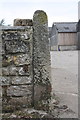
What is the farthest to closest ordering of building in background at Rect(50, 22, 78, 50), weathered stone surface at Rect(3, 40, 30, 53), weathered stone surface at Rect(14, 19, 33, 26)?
building in background at Rect(50, 22, 78, 50) < weathered stone surface at Rect(14, 19, 33, 26) < weathered stone surface at Rect(3, 40, 30, 53)

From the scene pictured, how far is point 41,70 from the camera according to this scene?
366cm

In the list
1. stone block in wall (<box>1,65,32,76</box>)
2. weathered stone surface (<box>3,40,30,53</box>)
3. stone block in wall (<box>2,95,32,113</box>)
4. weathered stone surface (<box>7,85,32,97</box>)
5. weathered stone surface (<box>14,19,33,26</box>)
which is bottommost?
stone block in wall (<box>2,95,32,113</box>)

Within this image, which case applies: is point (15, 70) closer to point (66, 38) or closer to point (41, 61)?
point (41, 61)

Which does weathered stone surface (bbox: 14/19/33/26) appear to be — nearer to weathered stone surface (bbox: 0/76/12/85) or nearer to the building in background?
weathered stone surface (bbox: 0/76/12/85)

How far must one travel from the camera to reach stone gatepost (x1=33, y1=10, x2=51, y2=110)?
3629mm

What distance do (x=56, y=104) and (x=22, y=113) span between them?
867mm

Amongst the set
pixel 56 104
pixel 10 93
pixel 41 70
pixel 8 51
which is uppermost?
pixel 8 51

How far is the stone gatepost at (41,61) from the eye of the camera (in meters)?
3.63

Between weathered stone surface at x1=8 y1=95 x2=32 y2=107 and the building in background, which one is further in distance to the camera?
the building in background

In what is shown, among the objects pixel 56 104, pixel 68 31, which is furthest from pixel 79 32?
pixel 56 104

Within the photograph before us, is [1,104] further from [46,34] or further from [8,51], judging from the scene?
[46,34]

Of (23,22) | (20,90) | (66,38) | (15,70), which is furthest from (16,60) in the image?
(66,38)

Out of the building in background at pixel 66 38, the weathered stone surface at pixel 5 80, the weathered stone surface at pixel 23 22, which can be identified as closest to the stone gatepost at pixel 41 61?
the weathered stone surface at pixel 23 22

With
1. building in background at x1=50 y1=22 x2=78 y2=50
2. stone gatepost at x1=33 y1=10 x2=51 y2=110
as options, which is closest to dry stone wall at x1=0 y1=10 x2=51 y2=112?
stone gatepost at x1=33 y1=10 x2=51 y2=110
